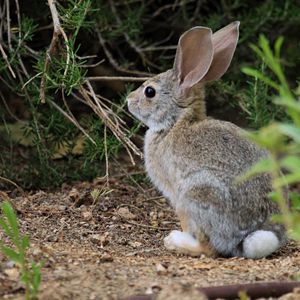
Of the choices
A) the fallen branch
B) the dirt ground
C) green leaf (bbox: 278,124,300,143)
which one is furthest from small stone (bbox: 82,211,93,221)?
green leaf (bbox: 278,124,300,143)

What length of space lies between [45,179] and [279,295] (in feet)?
11.1

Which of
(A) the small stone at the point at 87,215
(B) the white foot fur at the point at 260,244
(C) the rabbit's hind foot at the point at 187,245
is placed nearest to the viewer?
(B) the white foot fur at the point at 260,244

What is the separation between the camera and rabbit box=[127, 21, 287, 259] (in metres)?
5.05

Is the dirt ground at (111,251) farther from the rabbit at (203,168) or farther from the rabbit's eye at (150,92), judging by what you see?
the rabbit's eye at (150,92)

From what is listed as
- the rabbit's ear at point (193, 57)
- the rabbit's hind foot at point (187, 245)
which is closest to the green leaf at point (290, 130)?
the rabbit's hind foot at point (187, 245)

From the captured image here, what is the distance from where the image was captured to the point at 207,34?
555 centimetres

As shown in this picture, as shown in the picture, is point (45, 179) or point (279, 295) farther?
point (45, 179)

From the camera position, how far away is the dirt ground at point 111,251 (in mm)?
3926

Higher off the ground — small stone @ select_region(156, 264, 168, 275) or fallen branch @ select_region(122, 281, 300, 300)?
fallen branch @ select_region(122, 281, 300, 300)

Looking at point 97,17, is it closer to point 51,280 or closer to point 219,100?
point 219,100

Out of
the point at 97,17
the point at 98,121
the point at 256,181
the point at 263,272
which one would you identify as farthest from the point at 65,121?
the point at 263,272

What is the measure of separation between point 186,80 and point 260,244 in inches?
57.0

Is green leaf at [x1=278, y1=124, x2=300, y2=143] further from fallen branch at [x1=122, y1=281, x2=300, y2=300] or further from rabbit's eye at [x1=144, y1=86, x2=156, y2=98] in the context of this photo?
rabbit's eye at [x1=144, y1=86, x2=156, y2=98]

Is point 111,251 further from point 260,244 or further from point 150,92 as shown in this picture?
point 150,92
